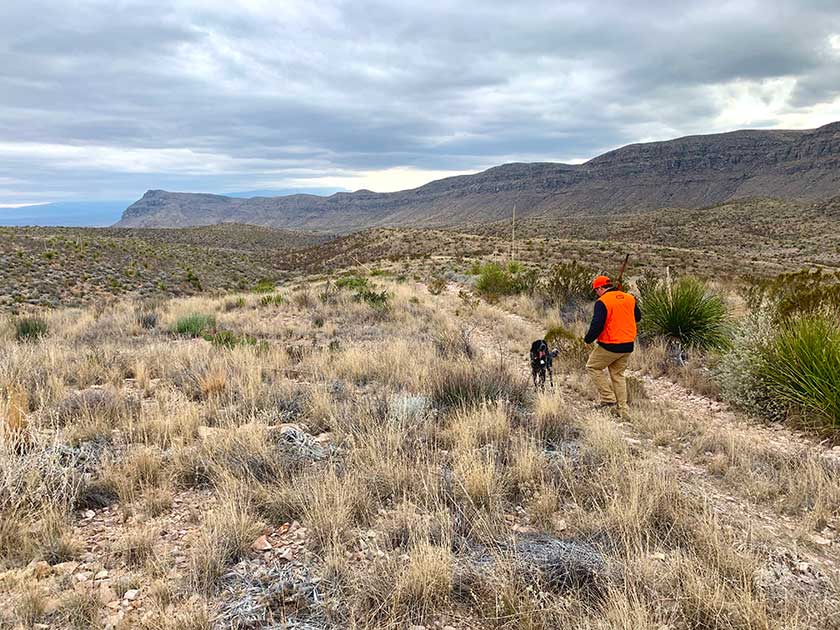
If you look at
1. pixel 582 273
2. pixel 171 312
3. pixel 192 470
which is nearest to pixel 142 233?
pixel 171 312

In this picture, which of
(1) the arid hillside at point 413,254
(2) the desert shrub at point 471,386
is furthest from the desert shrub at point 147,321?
(1) the arid hillside at point 413,254

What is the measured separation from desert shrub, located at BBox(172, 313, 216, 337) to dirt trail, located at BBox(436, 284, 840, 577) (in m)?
6.21

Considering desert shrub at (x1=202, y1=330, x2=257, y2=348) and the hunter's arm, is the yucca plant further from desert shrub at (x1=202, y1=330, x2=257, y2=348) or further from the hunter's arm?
desert shrub at (x1=202, y1=330, x2=257, y2=348)

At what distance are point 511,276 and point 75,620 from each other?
16399mm

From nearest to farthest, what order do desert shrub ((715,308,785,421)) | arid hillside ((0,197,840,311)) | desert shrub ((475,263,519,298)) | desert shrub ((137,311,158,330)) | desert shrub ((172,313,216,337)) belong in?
desert shrub ((715,308,785,421)) < desert shrub ((172,313,216,337)) < desert shrub ((137,311,158,330)) < desert shrub ((475,263,519,298)) < arid hillside ((0,197,840,311))

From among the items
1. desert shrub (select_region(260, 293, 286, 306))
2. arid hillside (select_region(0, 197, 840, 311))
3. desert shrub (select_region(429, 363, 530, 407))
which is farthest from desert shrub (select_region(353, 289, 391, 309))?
arid hillside (select_region(0, 197, 840, 311))

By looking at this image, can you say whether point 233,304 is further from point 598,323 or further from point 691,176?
point 691,176

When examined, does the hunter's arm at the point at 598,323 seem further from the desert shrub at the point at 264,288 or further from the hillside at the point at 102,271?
the hillside at the point at 102,271

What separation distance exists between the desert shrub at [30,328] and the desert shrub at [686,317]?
11590 mm

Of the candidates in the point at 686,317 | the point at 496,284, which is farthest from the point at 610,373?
the point at 496,284

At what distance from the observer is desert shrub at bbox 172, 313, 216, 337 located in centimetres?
1009

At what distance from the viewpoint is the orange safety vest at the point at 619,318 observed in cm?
613

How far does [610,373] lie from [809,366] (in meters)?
2.12

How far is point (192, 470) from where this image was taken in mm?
3871
